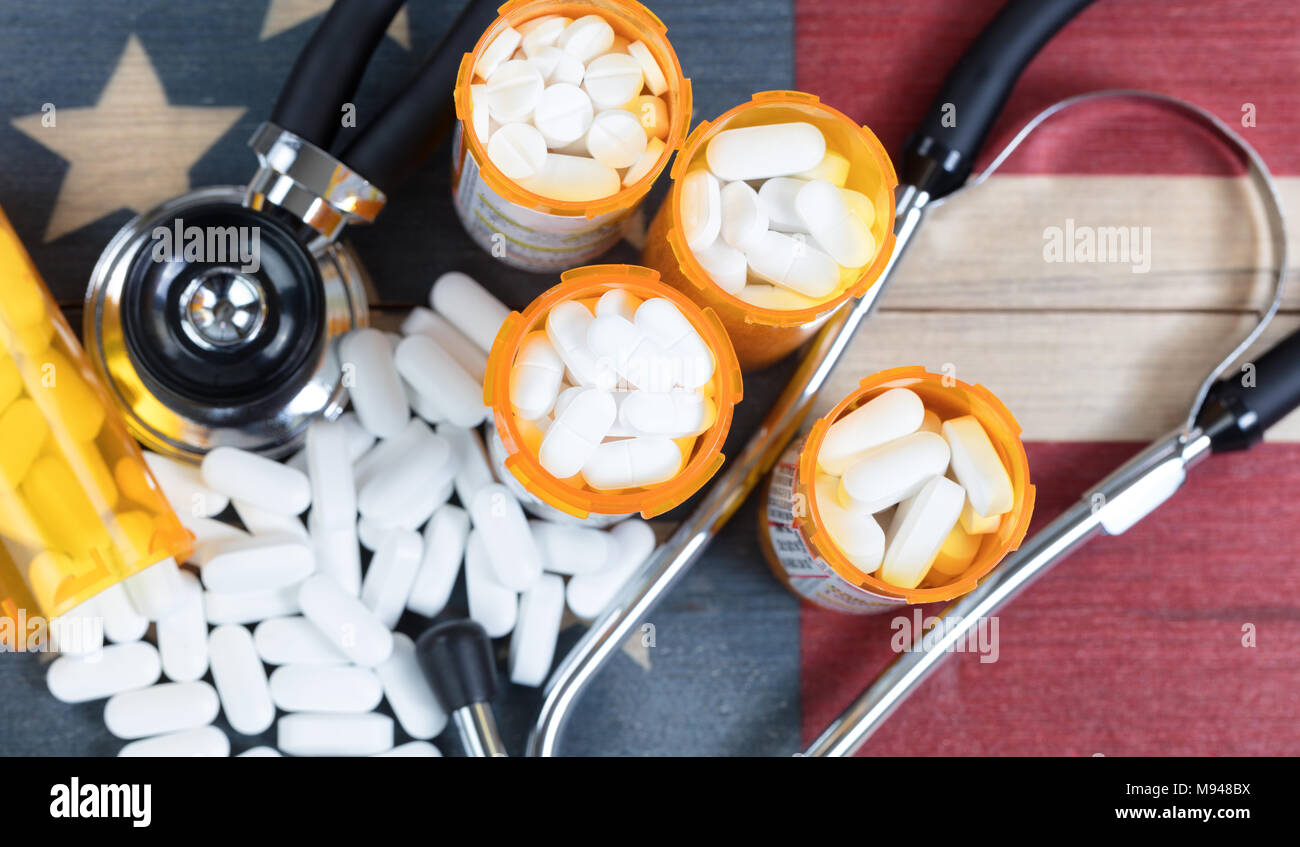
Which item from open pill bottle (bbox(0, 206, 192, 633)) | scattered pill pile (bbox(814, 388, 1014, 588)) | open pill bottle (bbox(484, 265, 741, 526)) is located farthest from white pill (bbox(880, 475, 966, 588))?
open pill bottle (bbox(0, 206, 192, 633))

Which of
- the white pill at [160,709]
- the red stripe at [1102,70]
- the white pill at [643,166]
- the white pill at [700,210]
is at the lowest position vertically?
the white pill at [160,709]

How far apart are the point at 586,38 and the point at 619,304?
15 cm

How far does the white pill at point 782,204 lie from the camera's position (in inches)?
20.5

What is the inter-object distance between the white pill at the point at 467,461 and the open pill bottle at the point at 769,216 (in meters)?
0.19

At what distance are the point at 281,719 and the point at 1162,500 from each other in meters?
0.60

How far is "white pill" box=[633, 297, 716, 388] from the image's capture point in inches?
19.5

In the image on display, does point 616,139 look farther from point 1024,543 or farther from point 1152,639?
point 1152,639

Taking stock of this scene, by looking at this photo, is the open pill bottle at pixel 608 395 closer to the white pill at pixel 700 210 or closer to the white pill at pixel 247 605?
the white pill at pixel 700 210

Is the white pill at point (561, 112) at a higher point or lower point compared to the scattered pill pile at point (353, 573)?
higher

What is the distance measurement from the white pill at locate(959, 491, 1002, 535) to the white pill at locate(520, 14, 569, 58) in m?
0.34

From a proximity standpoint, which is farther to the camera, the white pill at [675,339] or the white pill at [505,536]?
the white pill at [505,536]

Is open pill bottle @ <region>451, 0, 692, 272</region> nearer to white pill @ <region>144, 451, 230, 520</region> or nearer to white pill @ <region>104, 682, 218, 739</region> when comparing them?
white pill @ <region>144, 451, 230, 520</region>

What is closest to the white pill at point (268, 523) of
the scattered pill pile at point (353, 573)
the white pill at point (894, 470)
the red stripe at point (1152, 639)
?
the scattered pill pile at point (353, 573)

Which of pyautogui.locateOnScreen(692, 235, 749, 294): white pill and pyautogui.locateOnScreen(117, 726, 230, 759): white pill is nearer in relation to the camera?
pyautogui.locateOnScreen(692, 235, 749, 294): white pill
